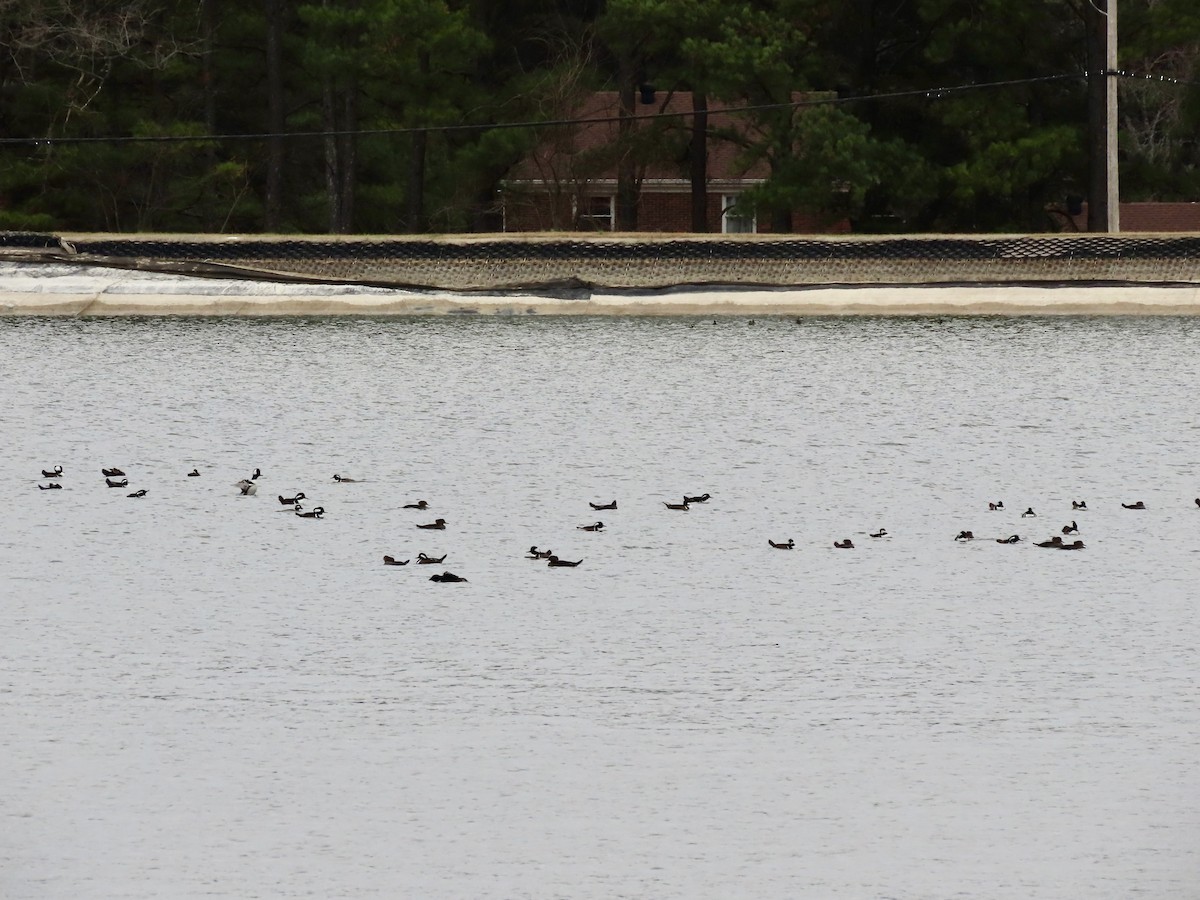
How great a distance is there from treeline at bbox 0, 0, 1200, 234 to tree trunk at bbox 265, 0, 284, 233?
58 millimetres

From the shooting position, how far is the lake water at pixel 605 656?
7.13 m

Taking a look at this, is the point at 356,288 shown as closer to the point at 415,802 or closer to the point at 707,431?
the point at 707,431

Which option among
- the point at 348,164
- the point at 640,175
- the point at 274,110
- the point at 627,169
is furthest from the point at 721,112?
the point at 274,110

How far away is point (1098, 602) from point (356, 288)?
968 inches

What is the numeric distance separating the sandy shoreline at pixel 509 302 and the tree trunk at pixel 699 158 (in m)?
9.50

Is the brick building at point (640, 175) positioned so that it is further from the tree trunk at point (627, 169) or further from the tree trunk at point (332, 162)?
the tree trunk at point (332, 162)

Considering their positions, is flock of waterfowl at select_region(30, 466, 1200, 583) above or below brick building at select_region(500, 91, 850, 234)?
below

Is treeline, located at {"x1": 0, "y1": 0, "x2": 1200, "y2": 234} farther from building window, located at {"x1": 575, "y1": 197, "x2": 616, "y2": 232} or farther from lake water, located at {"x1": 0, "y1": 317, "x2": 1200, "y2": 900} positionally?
lake water, located at {"x1": 0, "y1": 317, "x2": 1200, "y2": 900}

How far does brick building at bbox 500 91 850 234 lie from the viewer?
46062 mm

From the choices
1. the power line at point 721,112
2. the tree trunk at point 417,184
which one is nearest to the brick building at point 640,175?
the power line at point 721,112

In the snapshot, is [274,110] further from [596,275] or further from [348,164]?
[596,275]

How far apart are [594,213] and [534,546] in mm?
42072

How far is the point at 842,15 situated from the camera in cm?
4350

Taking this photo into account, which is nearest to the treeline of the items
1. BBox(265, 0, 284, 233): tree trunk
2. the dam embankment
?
BBox(265, 0, 284, 233): tree trunk
